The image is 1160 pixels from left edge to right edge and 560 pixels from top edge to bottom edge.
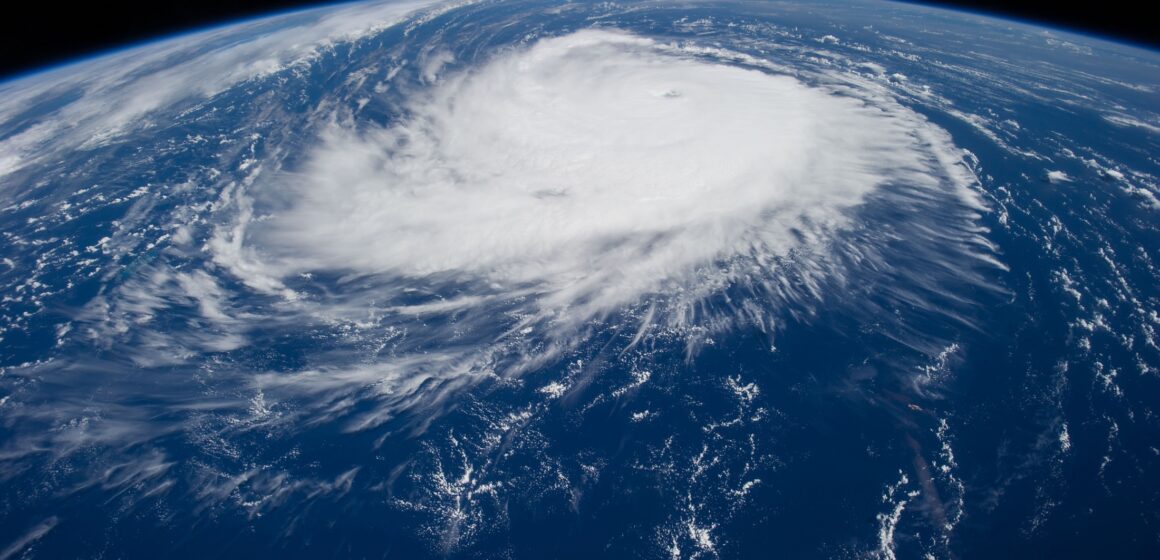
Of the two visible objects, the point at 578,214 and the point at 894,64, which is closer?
the point at 578,214

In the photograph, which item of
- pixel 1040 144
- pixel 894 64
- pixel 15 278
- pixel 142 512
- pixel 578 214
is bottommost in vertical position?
pixel 142 512

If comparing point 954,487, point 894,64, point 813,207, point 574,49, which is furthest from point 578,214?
point 894,64

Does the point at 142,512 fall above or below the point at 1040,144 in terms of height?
below

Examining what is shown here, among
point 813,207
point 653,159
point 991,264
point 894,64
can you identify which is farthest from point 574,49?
point 991,264

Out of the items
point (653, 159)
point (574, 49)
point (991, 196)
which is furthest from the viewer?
point (574, 49)

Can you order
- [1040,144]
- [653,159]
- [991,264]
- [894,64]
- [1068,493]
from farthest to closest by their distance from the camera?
[894,64] < [653,159] < [1040,144] < [991,264] < [1068,493]

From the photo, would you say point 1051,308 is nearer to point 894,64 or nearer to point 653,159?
point 653,159
